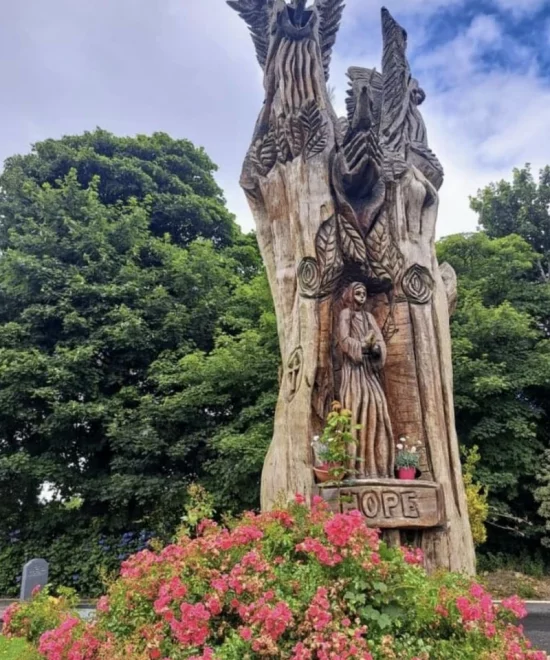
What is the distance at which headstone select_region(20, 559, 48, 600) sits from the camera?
6.80m

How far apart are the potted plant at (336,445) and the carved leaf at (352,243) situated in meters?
1.64

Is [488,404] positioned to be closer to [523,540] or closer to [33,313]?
[523,540]

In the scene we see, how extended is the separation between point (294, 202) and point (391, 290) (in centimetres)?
139

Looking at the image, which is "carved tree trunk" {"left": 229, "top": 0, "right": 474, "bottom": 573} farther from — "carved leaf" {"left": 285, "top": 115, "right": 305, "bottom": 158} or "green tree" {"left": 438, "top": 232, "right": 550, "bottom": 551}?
"green tree" {"left": 438, "top": 232, "right": 550, "bottom": 551}

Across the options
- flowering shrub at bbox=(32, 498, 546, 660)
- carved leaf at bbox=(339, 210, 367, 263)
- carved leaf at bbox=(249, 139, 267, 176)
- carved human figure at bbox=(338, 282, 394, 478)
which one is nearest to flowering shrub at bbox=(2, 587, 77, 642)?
flowering shrub at bbox=(32, 498, 546, 660)

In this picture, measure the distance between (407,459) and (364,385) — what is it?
0.80 m

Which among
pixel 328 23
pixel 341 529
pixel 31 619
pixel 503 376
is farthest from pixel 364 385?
pixel 503 376

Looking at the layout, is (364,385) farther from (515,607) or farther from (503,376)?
(503,376)

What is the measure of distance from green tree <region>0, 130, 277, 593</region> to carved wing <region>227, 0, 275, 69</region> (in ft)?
16.9

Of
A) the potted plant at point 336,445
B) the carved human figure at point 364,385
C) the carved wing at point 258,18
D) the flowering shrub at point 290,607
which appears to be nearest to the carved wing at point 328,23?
the carved wing at point 258,18

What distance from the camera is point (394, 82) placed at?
6.86 metres

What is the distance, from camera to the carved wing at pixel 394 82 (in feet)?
21.2

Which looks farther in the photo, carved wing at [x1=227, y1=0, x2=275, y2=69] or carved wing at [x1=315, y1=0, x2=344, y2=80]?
carved wing at [x1=227, y1=0, x2=275, y2=69]

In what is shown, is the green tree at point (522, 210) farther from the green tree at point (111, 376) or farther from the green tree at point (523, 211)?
the green tree at point (111, 376)
